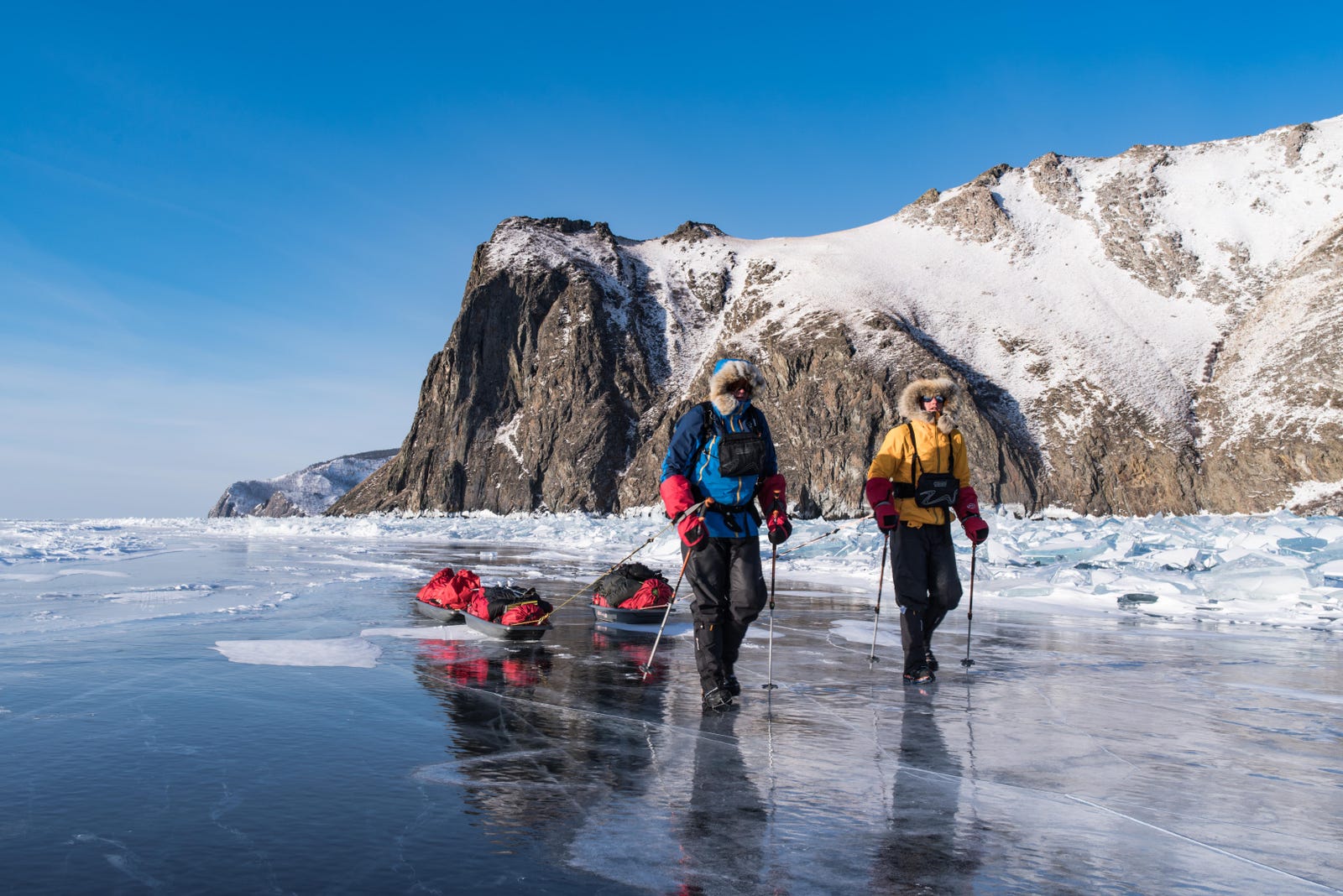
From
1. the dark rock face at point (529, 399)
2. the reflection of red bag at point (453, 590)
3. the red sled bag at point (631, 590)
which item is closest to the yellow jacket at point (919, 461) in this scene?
the red sled bag at point (631, 590)

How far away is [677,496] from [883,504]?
180cm

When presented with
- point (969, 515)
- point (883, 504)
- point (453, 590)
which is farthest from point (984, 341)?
point (883, 504)

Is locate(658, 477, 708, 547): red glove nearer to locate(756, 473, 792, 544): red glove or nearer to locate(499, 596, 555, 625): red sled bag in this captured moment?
locate(756, 473, 792, 544): red glove

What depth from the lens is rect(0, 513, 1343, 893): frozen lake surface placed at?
2561mm

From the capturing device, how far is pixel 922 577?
6293mm

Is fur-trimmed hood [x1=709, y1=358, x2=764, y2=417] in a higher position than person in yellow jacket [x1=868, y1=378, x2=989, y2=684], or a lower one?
higher

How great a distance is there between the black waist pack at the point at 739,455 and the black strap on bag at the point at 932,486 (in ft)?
5.47

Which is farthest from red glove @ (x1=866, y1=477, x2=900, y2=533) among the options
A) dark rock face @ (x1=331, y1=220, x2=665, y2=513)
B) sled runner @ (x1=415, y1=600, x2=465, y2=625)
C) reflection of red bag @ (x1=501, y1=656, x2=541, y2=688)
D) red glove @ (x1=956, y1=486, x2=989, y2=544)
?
dark rock face @ (x1=331, y1=220, x2=665, y2=513)

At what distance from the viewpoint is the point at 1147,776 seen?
370 cm

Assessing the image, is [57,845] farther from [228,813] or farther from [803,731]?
[803,731]

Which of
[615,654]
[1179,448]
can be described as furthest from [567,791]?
[1179,448]

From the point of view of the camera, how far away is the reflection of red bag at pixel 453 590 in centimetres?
886

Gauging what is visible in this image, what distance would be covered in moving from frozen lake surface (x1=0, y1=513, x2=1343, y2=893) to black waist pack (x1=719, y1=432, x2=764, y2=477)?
4.70 feet

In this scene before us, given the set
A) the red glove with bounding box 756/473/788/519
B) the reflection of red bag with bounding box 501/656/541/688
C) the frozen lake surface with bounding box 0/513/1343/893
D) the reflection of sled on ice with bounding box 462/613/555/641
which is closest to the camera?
the frozen lake surface with bounding box 0/513/1343/893
